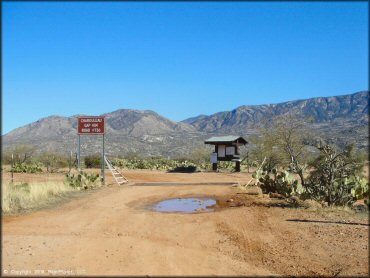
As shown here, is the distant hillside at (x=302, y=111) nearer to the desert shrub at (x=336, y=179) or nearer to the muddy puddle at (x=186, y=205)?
the desert shrub at (x=336, y=179)

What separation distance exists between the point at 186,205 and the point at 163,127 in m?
114

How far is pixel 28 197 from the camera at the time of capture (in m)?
15.1

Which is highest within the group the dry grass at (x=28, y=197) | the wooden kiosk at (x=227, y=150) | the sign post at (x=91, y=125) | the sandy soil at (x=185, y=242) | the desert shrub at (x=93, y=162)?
the sign post at (x=91, y=125)

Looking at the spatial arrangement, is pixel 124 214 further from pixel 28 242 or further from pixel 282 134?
pixel 282 134

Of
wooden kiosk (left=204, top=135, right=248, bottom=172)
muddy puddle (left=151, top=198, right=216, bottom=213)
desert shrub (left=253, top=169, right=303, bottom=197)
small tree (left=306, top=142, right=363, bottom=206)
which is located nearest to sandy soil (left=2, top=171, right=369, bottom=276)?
muddy puddle (left=151, top=198, right=216, bottom=213)

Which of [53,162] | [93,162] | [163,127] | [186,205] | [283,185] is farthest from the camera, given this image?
[163,127]

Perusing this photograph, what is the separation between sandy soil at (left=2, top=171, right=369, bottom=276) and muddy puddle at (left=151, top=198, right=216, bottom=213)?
0.65 m

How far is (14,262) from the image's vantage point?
24.8 ft

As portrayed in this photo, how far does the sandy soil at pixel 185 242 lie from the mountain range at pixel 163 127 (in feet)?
164

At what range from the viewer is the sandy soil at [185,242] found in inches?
274

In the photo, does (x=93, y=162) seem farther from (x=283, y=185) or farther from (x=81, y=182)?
(x=283, y=185)

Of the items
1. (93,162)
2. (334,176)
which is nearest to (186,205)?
(334,176)

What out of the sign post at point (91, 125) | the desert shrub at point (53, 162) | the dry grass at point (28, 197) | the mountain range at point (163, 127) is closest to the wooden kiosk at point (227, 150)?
the desert shrub at point (53, 162)

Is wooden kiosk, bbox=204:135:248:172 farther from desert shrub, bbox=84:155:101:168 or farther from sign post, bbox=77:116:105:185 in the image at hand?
sign post, bbox=77:116:105:185
